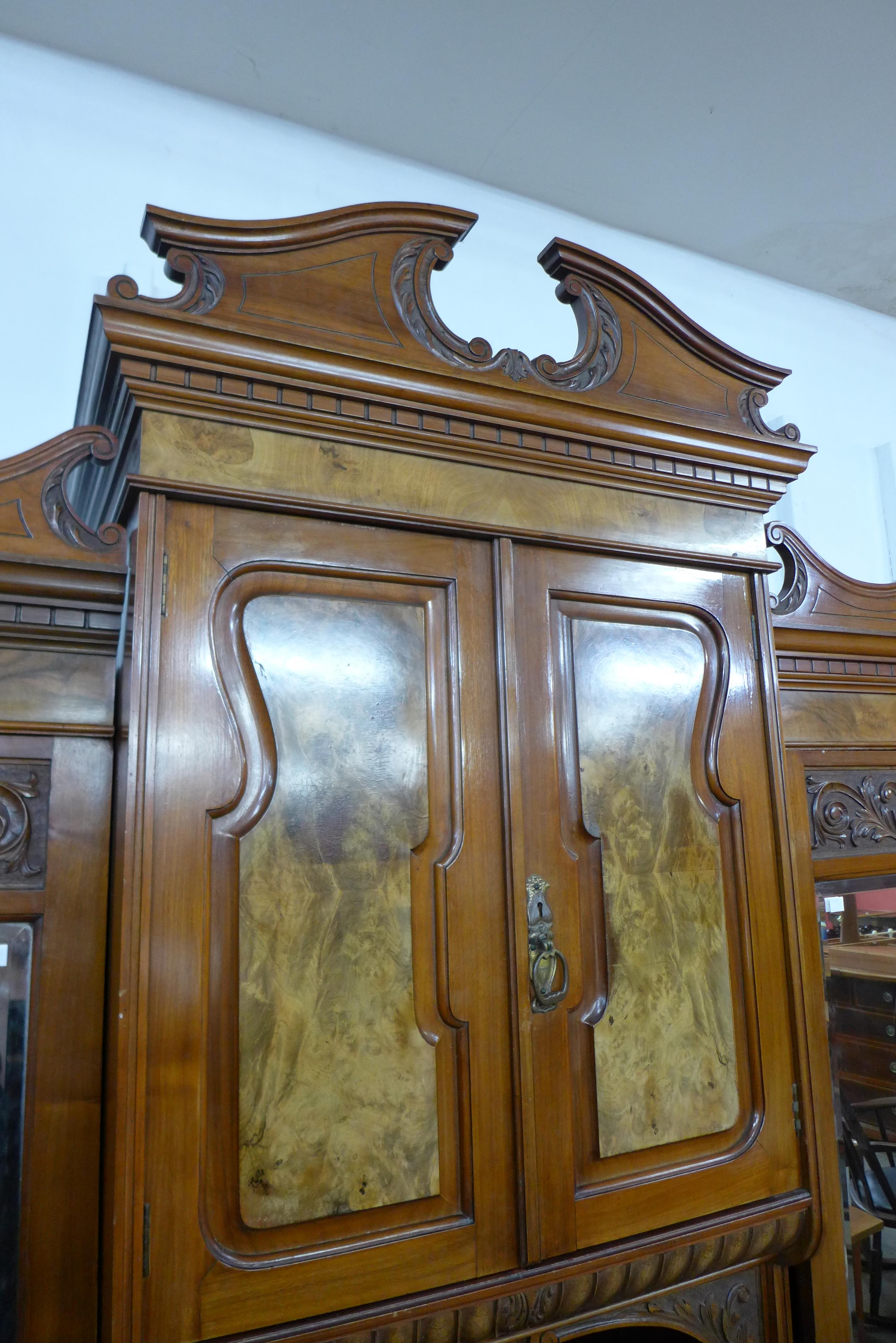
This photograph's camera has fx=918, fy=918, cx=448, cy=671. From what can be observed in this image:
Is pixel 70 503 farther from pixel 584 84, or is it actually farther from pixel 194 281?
pixel 584 84

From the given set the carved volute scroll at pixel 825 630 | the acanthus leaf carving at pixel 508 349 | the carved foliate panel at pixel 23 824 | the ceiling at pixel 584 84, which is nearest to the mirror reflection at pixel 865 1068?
the carved volute scroll at pixel 825 630

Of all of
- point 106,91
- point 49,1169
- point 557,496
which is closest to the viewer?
point 49,1169

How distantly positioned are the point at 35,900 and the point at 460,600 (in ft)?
2.18

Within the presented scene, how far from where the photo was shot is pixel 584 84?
1859 mm

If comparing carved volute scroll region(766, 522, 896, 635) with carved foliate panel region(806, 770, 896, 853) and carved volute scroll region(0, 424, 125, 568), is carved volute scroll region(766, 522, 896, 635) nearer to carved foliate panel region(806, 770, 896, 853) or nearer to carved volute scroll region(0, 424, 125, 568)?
carved foliate panel region(806, 770, 896, 853)

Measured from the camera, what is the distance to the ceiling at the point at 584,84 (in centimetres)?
169

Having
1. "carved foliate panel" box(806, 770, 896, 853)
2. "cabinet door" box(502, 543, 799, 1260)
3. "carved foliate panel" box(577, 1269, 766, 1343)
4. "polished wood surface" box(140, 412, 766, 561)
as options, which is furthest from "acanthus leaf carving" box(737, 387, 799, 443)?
"carved foliate panel" box(577, 1269, 766, 1343)

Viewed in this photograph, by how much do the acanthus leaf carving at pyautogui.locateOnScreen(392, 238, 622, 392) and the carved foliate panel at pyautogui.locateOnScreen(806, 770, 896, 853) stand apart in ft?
2.63

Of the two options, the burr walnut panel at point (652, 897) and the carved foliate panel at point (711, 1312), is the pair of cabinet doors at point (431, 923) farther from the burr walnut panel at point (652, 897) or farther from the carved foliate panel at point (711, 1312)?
the carved foliate panel at point (711, 1312)

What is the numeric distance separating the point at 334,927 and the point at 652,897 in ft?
1.48

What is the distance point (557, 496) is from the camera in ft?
4.20

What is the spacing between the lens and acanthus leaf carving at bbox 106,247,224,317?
42.1 inches

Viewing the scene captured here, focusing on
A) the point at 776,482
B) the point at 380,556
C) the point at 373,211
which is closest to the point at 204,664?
the point at 380,556

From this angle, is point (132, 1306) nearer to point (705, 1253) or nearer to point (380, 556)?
A: point (705, 1253)
